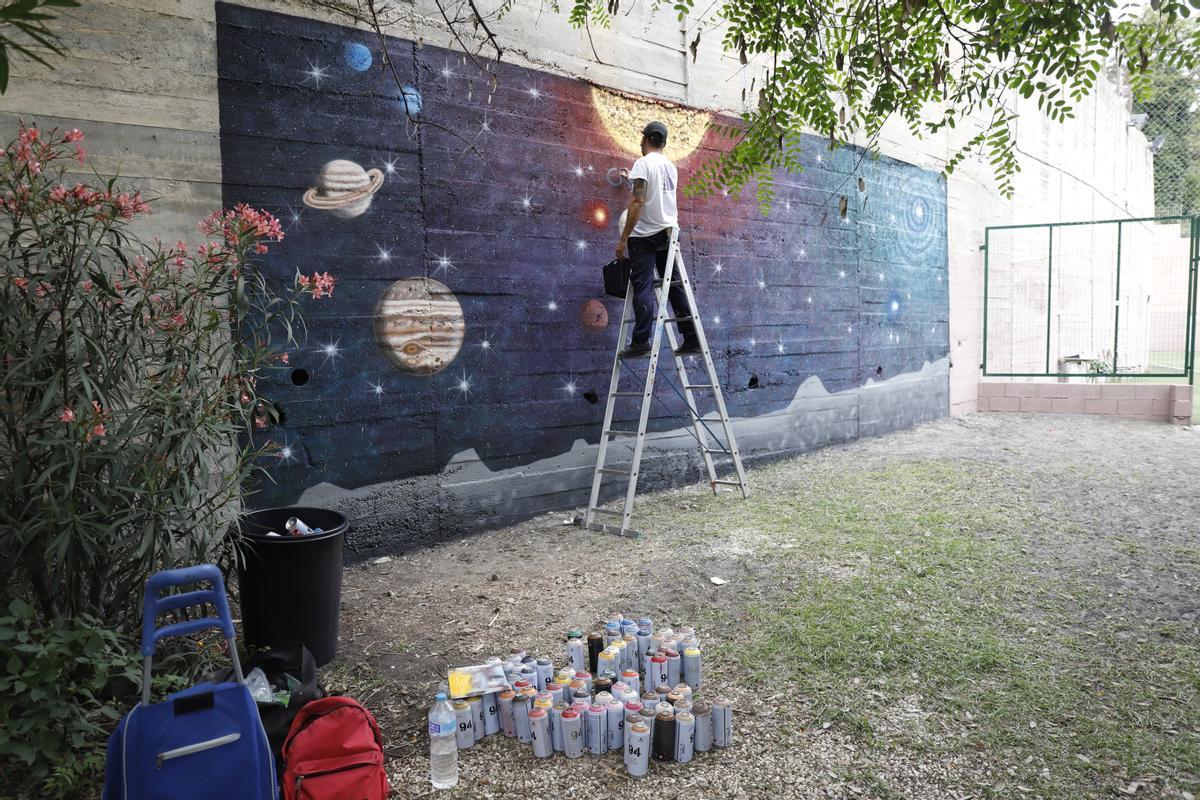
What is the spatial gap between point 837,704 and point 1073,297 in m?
12.0

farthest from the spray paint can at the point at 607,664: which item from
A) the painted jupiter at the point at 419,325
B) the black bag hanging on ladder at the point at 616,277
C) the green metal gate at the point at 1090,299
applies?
the green metal gate at the point at 1090,299

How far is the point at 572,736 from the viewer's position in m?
2.39

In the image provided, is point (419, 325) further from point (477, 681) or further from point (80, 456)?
point (477, 681)

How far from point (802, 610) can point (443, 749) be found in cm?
179

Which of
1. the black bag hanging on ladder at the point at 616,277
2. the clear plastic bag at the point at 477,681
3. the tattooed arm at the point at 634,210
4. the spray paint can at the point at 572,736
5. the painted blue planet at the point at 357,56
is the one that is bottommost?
the spray paint can at the point at 572,736

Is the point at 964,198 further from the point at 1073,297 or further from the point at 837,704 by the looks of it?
the point at 837,704

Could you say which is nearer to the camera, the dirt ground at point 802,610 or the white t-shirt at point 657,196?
the dirt ground at point 802,610

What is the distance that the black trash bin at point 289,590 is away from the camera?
2947 mm

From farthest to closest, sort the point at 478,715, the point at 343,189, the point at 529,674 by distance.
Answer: the point at 343,189
the point at 529,674
the point at 478,715

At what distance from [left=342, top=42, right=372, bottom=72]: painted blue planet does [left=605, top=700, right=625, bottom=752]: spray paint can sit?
3.52 m

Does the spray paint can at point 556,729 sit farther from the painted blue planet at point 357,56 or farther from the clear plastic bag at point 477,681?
the painted blue planet at point 357,56

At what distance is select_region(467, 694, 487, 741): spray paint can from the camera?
8.16ft

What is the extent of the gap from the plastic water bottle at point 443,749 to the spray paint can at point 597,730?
0.43 m

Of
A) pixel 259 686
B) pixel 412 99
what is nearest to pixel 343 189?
pixel 412 99
